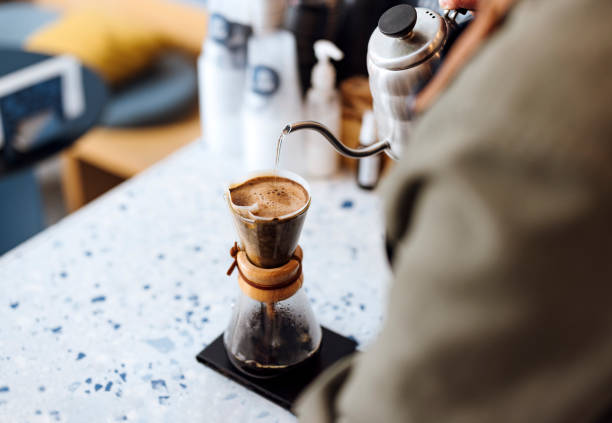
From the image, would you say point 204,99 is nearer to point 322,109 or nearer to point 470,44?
point 322,109

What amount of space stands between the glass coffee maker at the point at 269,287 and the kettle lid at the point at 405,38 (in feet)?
0.62

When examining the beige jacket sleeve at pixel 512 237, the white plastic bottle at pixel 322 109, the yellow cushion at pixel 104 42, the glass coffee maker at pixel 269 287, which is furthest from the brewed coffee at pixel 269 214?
the yellow cushion at pixel 104 42

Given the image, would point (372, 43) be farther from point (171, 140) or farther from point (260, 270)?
point (171, 140)

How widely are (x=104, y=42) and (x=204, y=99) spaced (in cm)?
112

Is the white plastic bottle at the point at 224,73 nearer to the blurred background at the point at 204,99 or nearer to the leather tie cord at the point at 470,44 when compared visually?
the blurred background at the point at 204,99

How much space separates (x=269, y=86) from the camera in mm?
1115

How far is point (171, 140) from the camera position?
2080 mm

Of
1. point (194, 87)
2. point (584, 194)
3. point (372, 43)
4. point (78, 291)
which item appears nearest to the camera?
point (584, 194)

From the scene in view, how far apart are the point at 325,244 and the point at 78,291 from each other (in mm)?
413

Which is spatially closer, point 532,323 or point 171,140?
point 532,323

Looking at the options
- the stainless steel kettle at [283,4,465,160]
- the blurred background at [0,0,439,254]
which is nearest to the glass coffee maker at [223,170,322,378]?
the stainless steel kettle at [283,4,465,160]

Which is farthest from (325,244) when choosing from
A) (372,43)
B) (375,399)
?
(375,399)

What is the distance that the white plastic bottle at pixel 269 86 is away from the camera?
1123mm

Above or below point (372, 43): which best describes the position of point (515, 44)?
above
